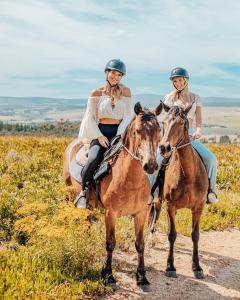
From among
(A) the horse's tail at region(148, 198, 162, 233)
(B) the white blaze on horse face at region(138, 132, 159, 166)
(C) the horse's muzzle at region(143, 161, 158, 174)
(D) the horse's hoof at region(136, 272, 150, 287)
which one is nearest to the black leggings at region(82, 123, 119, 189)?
(B) the white blaze on horse face at region(138, 132, 159, 166)

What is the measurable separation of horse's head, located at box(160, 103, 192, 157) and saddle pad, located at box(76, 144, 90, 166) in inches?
65.9

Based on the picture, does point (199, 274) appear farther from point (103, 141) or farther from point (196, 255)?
point (103, 141)

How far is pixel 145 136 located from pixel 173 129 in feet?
3.84

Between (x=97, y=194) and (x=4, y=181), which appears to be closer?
(x=97, y=194)

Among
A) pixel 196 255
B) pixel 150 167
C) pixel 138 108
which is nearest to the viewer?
pixel 150 167

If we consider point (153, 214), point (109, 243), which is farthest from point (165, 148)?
point (153, 214)

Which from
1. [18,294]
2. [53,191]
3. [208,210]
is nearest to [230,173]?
[208,210]

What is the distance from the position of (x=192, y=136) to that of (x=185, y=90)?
3.21 ft

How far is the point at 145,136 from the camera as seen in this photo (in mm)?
5590

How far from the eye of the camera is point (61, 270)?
6.55m

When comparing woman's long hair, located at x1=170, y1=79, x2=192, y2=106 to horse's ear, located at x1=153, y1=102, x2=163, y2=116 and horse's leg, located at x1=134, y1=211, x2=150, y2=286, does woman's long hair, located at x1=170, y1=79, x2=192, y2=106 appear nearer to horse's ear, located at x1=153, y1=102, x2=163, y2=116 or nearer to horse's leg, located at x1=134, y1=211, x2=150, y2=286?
horse's ear, located at x1=153, y1=102, x2=163, y2=116

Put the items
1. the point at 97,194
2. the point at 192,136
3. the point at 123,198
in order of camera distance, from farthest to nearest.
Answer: the point at 192,136
the point at 97,194
the point at 123,198

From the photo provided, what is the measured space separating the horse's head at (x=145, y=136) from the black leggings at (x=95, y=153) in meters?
1.15

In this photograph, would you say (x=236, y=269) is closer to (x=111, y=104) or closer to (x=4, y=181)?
(x=111, y=104)
